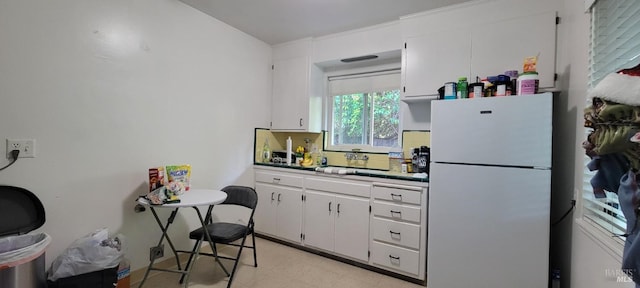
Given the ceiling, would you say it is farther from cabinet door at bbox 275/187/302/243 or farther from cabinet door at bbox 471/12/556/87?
cabinet door at bbox 275/187/302/243

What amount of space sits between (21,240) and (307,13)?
263 cm

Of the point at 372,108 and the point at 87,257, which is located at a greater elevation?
the point at 372,108

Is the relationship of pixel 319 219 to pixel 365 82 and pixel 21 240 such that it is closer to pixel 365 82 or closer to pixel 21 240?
pixel 365 82

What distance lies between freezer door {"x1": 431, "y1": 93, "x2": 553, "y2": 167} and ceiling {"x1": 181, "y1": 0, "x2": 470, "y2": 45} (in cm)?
104

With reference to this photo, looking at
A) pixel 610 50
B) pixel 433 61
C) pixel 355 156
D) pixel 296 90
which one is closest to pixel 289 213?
pixel 355 156

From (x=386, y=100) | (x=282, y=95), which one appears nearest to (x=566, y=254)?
(x=386, y=100)

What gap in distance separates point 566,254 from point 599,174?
122 cm

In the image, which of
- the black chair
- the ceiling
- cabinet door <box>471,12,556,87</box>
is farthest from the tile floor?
the ceiling

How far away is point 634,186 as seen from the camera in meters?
0.82

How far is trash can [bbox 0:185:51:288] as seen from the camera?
1.37m

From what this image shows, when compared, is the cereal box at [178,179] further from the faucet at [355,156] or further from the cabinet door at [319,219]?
the faucet at [355,156]

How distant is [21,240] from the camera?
156 centimetres

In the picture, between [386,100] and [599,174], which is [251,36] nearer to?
[386,100]

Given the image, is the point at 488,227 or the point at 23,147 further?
the point at 488,227
